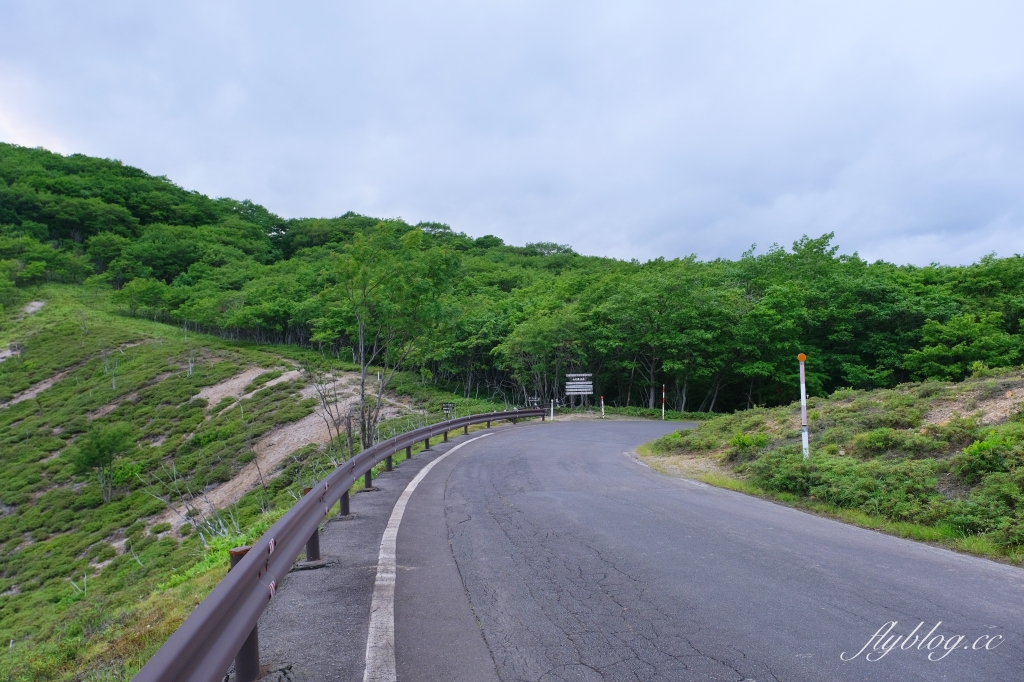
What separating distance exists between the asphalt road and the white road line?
6 centimetres

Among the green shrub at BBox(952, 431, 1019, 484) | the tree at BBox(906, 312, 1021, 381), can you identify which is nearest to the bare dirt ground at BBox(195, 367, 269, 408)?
the green shrub at BBox(952, 431, 1019, 484)

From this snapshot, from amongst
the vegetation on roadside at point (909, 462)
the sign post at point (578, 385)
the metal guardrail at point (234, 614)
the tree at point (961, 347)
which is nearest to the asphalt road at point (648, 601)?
the metal guardrail at point (234, 614)

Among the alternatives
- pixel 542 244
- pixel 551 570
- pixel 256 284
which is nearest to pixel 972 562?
pixel 551 570

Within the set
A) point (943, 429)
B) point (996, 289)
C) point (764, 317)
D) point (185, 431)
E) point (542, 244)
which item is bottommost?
point (185, 431)

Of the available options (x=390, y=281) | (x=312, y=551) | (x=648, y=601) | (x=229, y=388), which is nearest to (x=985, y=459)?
(x=648, y=601)

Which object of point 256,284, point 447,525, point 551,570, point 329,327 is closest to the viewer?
point 551,570

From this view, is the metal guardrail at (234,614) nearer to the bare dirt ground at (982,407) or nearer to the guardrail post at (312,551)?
the guardrail post at (312,551)

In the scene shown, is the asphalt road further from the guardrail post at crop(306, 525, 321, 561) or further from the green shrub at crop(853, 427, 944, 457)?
the green shrub at crop(853, 427, 944, 457)

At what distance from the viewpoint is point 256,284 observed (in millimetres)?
70125

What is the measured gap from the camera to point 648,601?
3.94 meters

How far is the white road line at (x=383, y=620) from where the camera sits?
2.92 metres

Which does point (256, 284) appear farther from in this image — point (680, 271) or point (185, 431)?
point (680, 271)

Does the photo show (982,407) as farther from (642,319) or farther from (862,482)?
(642,319)

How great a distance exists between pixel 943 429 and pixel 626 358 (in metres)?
32.4
